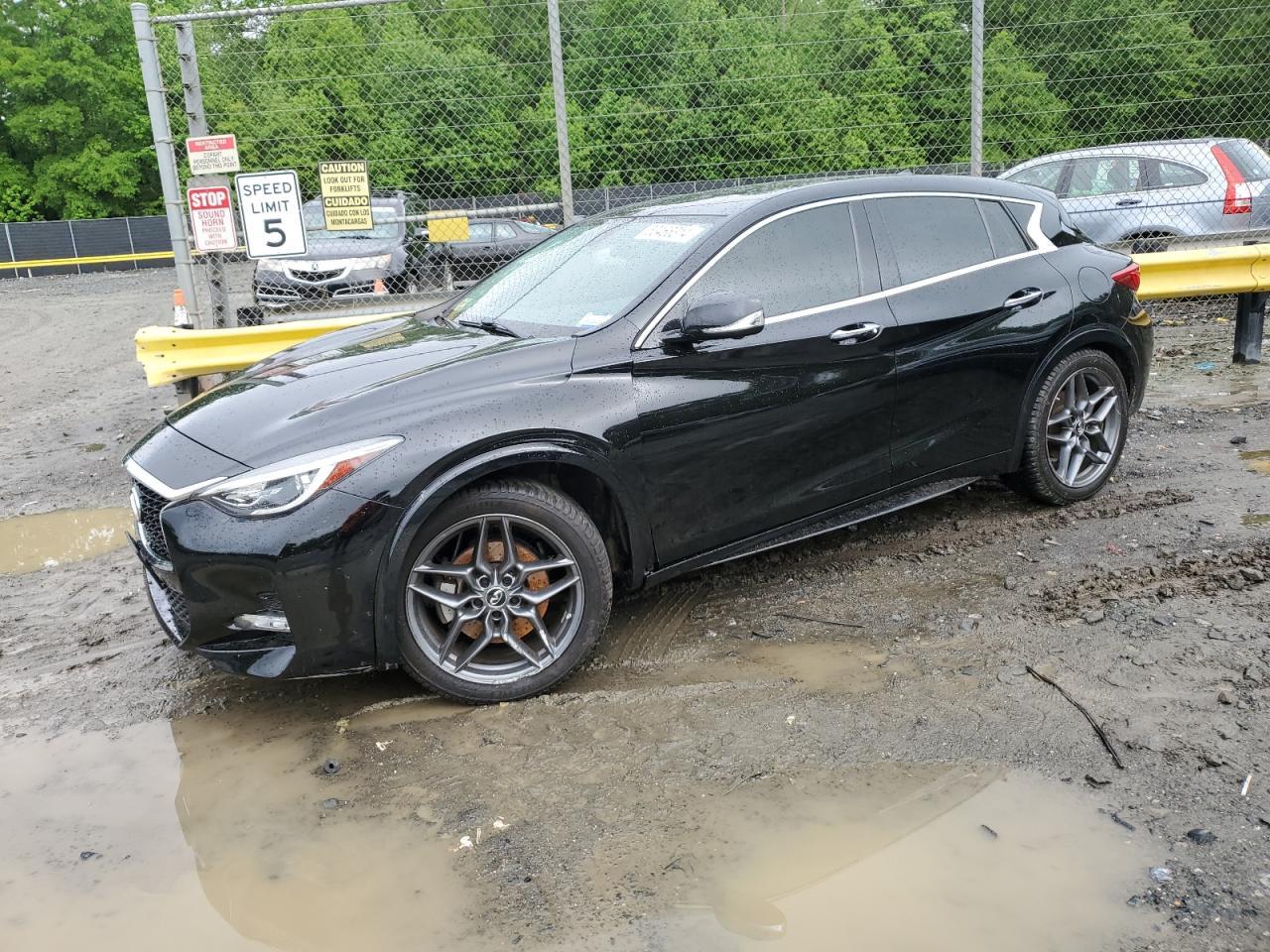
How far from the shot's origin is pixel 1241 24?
9.62 m

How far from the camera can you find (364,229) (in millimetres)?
8055

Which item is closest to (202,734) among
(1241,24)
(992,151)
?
(992,151)

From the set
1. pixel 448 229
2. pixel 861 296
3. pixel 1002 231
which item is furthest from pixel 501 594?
pixel 448 229

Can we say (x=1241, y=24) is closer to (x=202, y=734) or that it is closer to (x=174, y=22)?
(x=174, y=22)

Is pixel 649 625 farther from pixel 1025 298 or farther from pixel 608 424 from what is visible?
pixel 1025 298

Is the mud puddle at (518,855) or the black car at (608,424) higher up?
the black car at (608,424)

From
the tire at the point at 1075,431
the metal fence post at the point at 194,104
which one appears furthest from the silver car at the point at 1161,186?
the metal fence post at the point at 194,104

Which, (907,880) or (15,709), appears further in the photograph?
(15,709)

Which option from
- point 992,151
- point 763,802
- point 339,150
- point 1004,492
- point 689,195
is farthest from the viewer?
point 992,151

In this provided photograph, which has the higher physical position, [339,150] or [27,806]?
[339,150]

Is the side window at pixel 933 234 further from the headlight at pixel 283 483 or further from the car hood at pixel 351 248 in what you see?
the car hood at pixel 351 248

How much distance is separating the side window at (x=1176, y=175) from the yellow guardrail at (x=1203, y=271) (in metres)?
3.38

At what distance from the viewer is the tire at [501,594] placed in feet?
12.3

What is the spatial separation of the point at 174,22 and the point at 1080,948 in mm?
7735
